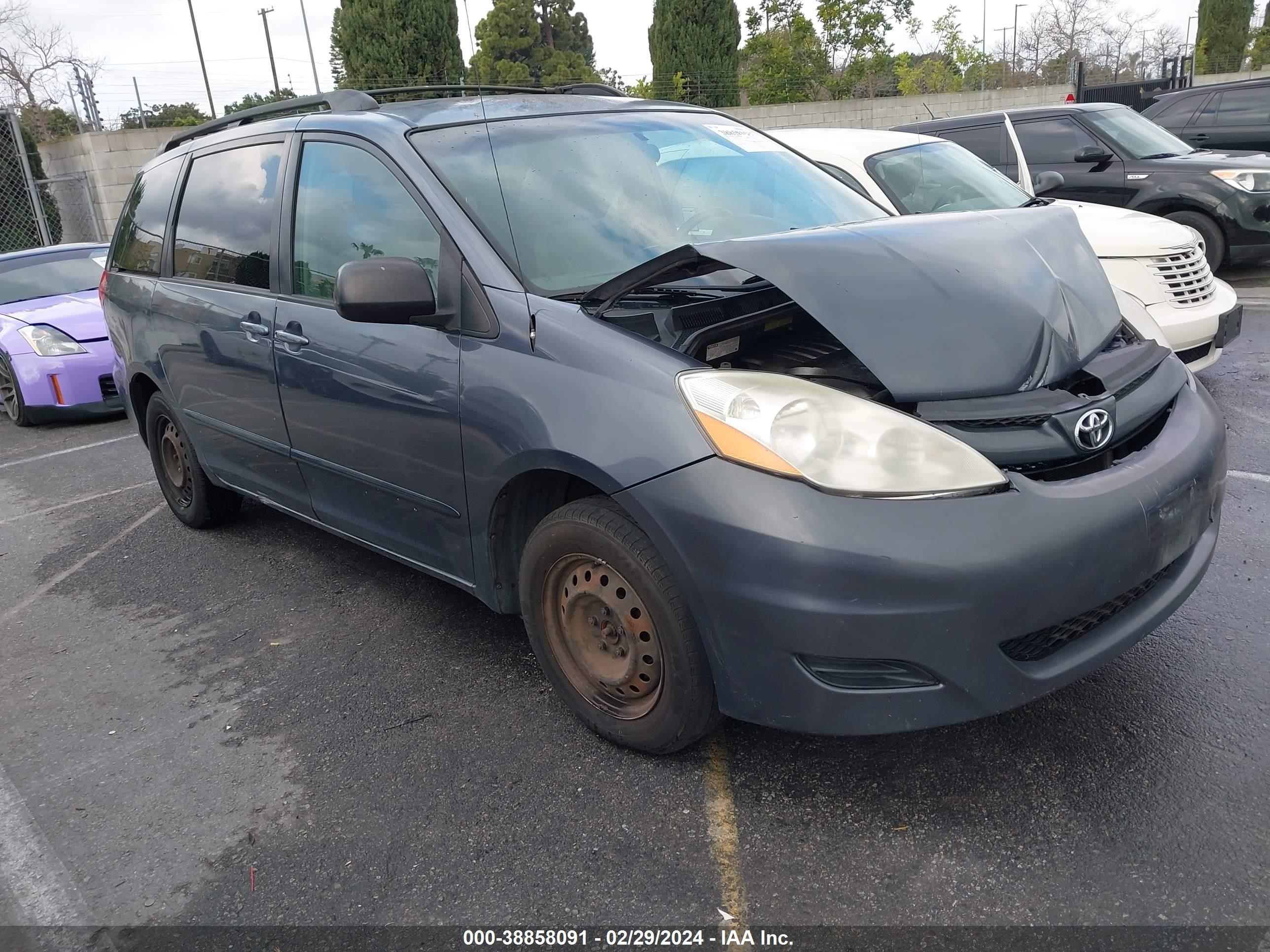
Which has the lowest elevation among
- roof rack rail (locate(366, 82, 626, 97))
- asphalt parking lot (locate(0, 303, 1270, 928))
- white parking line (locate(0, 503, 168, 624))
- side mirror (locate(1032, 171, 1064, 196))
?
white parking line (locate(0, 503, 168, 624))

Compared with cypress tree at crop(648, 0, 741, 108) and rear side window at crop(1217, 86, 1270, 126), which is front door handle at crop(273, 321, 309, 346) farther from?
cypress tree at crop(648, 0, 741, 108)

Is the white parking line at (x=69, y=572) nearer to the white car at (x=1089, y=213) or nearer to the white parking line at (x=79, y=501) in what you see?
the white parking line at (x=79, y=501)

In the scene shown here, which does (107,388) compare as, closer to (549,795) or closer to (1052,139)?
(549,795)

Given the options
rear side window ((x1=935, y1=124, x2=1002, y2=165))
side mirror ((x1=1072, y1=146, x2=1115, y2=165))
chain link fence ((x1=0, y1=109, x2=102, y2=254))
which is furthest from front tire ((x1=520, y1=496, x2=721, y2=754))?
chain link fence ((x1=0, y1=109, x2=102, y2=254))

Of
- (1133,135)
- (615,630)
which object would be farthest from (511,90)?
(1133,135)

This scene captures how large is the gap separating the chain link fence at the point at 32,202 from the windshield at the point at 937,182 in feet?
40.6

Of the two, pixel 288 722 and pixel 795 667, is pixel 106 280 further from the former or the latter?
pixel 795 667

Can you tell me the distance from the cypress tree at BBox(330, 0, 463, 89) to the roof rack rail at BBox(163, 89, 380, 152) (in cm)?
1555

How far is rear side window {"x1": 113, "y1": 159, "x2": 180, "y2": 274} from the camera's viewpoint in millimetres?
4570

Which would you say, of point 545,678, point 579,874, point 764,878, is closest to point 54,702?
point 545,678

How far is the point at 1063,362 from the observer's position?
8.30 ft

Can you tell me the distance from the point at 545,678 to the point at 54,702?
170 centimetres

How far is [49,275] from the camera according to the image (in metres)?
8.68

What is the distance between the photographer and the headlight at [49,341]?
25.2ft
